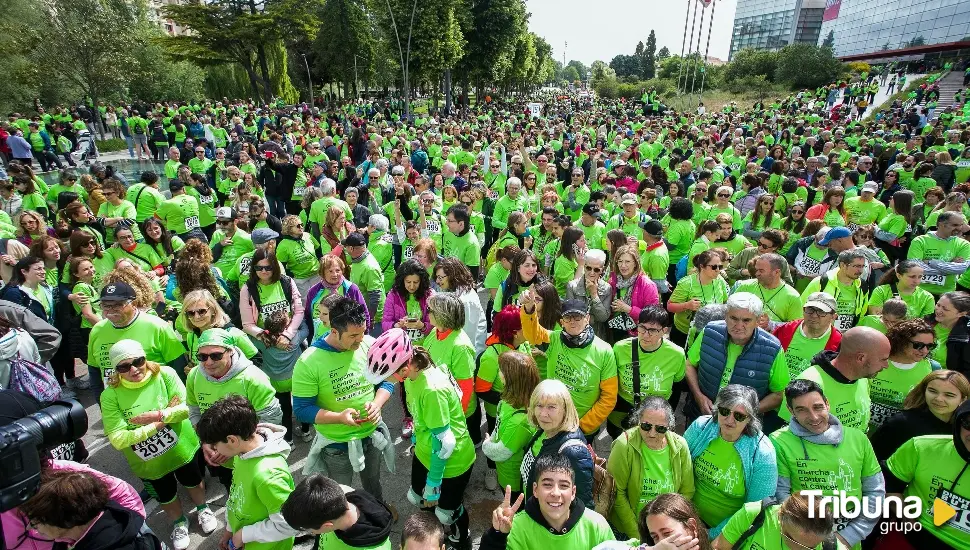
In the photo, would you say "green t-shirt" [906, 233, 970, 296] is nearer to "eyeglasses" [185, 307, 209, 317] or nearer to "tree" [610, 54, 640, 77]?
"eyeglasses" [185, 307, 209, 317]

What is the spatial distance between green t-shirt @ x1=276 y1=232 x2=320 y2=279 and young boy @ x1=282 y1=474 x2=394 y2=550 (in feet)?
12.9

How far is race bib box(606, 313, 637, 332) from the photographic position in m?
4.98

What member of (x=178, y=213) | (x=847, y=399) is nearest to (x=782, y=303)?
(x=847, y=399)

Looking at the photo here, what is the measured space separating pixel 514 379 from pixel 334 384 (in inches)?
47.6

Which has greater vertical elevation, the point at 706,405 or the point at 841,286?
the point at 841,286

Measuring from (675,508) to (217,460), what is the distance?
246 cm

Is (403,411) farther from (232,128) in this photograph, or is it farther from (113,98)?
(113,98)

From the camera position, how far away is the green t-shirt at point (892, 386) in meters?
3.58

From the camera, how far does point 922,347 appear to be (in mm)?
3516

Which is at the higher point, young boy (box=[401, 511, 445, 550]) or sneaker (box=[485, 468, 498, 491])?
young boy (box=[401, 511, 445, 550])

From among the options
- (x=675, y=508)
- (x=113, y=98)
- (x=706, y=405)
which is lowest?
(x=706, y=405)

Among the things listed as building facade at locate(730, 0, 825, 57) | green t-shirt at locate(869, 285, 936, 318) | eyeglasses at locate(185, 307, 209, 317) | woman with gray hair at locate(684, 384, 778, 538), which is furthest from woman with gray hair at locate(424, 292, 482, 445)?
building facade at locate(730, 0, 825, 57)

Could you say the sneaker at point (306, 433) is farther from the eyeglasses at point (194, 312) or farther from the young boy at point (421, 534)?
the young boy at point (421, 534)

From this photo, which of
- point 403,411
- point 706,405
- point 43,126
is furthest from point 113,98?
point 706,405
